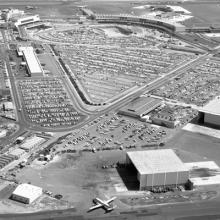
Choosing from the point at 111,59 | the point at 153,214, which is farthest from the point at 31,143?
the point at 111,59

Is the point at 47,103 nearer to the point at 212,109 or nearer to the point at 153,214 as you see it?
the point at 212,109

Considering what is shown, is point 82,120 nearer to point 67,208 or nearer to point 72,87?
point 72,87

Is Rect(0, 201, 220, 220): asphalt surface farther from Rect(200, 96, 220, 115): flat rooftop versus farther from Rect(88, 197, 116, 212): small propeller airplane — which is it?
Rect(200, 96, 220, 115): flat rooftop

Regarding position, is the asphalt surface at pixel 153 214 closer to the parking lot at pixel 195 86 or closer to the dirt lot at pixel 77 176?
the dirt lot at pixel 77 176

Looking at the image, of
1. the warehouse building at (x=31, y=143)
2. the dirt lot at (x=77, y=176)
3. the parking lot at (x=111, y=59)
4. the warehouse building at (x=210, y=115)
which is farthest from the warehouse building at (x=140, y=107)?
the warehouse building at (x=31, y=143)

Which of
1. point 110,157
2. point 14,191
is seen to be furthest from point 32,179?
point 110,157

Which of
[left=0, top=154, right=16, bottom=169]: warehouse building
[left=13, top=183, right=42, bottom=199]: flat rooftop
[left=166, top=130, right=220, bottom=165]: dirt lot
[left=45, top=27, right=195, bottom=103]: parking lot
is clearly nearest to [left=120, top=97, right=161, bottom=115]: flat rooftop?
[left=45, top=27, right=195, bottom=103]: parking lot
